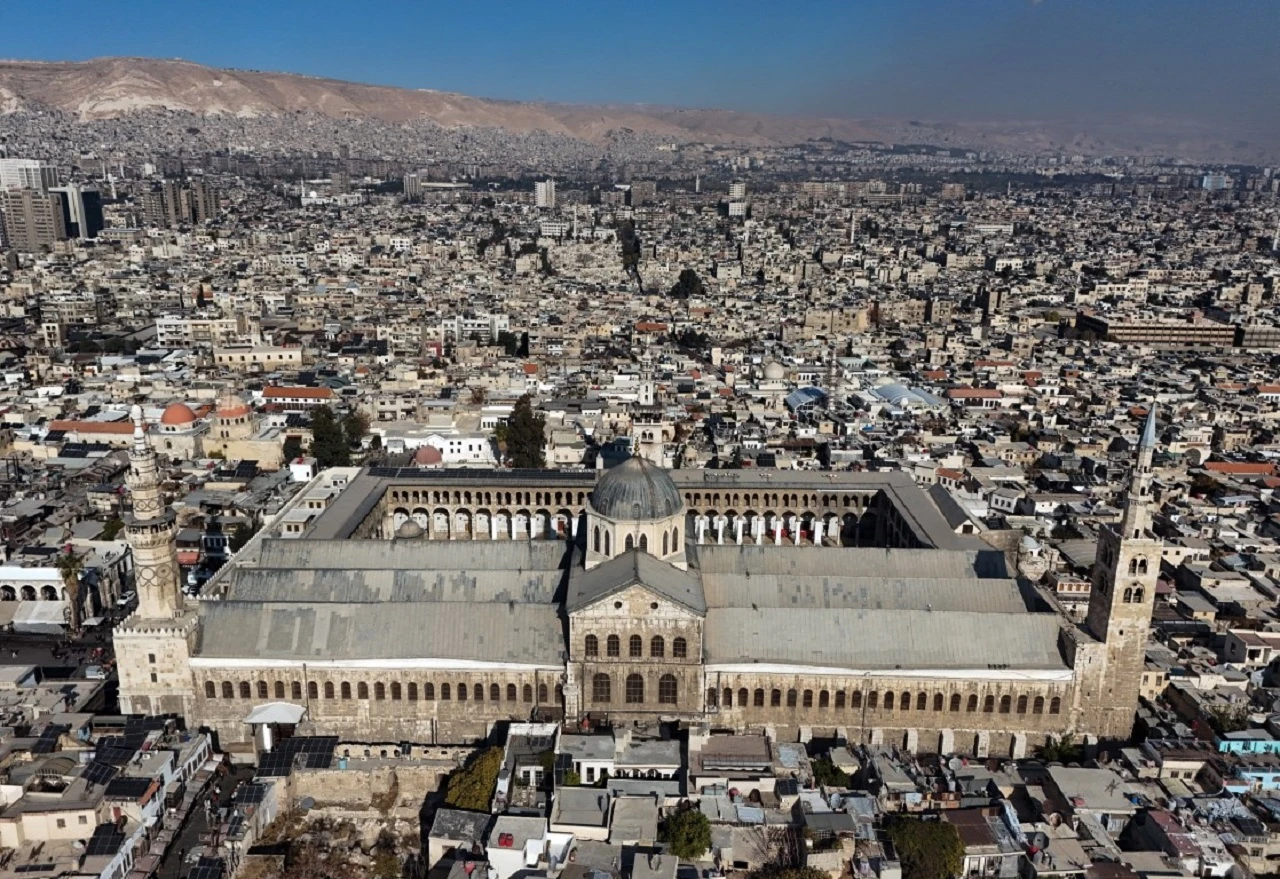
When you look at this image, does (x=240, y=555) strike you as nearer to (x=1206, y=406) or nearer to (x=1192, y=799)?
(x=1192, y=799)

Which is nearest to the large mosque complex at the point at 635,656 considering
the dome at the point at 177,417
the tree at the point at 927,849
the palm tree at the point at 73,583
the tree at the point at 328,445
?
the tree at the point at 927,849

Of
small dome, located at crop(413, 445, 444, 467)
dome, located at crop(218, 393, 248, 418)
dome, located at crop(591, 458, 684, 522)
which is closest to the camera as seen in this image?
dome, located at crop(591, 458, 684, 522)

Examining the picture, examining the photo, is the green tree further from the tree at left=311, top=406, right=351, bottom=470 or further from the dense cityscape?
the tree at left=311, top=406, right=351, bottom=470

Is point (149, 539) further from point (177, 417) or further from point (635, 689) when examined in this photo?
point (177, 417)

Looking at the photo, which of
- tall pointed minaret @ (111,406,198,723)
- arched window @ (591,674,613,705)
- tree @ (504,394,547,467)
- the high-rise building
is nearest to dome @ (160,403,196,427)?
tree @ (504,394,547,467)

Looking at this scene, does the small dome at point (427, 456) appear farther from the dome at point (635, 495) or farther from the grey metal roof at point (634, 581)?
the dome at point (635, 495)

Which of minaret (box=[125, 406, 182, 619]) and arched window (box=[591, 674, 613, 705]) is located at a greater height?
minaret (box=[125, 406, 182, 619])

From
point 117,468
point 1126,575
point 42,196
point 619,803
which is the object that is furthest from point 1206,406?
point 42,196

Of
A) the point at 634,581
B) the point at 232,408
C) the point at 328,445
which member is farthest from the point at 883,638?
the point at 232,408
